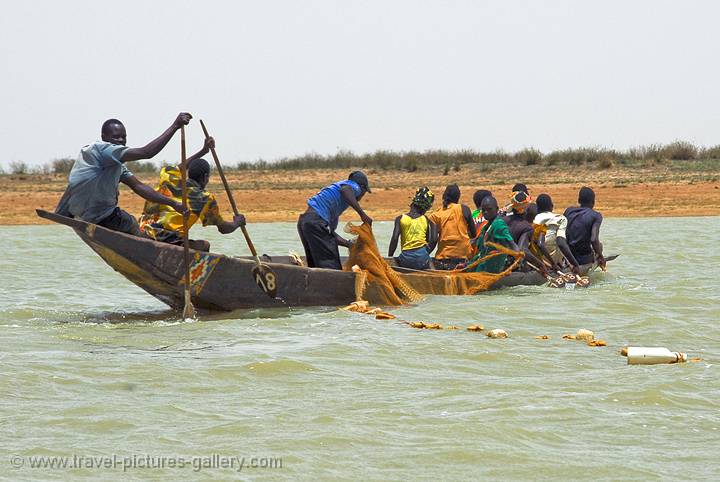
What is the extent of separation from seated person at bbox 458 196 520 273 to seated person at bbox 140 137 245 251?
9.69 ft

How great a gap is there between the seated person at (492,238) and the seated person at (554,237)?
0.86 metres

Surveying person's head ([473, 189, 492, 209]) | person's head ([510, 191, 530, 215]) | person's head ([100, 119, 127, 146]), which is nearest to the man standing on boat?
person's head ([100, 119, 127, 146])

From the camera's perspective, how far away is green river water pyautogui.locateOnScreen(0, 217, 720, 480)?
536 cm

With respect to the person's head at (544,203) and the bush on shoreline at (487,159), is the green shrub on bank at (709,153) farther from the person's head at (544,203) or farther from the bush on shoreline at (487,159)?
the person's head at (544,203)

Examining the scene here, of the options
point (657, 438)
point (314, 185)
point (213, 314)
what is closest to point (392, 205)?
point (314, 185)

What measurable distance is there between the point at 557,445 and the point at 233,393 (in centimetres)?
205

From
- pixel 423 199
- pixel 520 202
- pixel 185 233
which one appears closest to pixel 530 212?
pixel 520 202

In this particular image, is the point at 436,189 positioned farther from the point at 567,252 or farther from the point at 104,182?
the point at 104,182

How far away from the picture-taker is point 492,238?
11617 mm

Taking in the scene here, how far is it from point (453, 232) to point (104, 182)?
421 cm

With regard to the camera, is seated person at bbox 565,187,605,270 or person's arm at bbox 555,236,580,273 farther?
seated person at bbox 565,187,605,270

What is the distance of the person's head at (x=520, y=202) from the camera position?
1209 cm

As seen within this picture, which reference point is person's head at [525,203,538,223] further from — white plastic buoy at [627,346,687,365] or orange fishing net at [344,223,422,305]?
white plastic buoy at [627,346,687,365]

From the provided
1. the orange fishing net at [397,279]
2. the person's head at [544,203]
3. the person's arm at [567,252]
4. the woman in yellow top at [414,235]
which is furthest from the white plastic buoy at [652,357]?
the person's head at [544,203]
